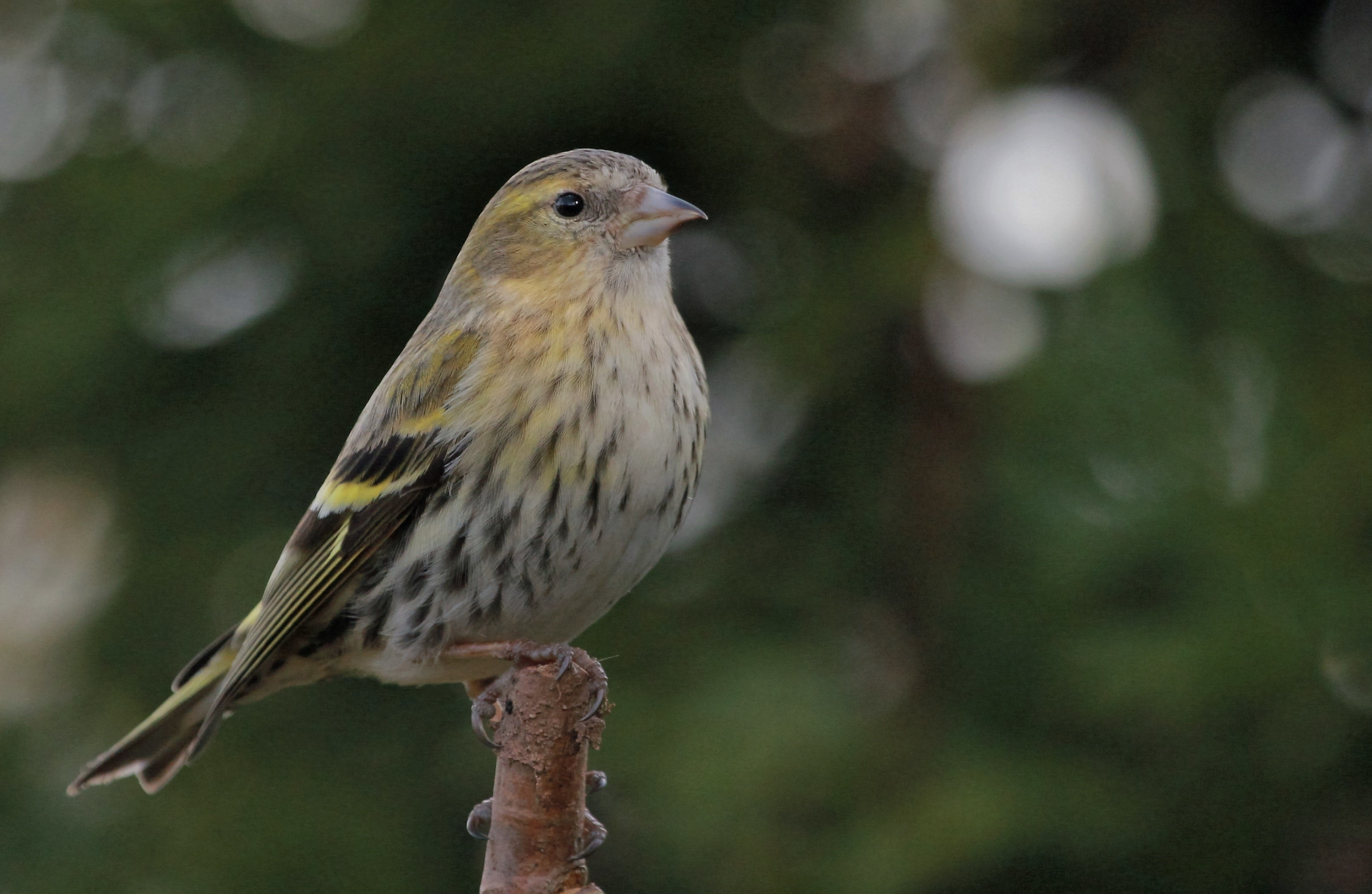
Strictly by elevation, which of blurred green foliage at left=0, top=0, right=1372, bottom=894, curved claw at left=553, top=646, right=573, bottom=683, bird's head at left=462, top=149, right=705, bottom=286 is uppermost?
bird's head at left=462, top=149, right=705, bottom=286

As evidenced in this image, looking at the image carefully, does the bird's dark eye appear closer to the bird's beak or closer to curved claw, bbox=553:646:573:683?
the bird's beak

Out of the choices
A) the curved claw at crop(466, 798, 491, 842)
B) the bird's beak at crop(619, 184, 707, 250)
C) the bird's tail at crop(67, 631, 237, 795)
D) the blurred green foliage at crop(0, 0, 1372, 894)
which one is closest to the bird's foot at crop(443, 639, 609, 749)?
the curved claw at crop(466, 798, 491, 842)

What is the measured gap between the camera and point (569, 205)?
3154 mm

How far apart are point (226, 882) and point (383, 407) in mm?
1893

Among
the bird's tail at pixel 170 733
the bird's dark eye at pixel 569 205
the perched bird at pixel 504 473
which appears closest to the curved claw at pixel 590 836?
the perched bird at pixel 504 473

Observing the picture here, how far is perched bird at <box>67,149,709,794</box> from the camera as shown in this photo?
2.79 m

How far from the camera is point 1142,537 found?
416cm

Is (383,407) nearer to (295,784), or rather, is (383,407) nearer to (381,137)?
(381,137)

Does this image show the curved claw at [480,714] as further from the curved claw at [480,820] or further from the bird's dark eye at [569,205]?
the bird's dark eye at [569,205]

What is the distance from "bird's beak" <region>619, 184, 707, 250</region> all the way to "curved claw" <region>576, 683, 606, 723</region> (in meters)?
1.12

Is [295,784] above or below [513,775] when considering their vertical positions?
below

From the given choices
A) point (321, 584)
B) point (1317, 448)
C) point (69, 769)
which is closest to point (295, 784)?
point (69, 769)

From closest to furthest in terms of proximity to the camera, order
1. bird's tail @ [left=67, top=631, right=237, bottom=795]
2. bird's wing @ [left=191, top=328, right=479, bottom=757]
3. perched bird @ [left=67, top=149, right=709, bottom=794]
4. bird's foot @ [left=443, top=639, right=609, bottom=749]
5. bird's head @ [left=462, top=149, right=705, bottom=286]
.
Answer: bird's foot @ [left=443, top=639, right=609, bottom=749]
perched bird @ [left=67, top=149, right=709, bottom=794]
bird's wing @ [left=191, top=328, right=479, bottom=757]
bird's head @ [left=462, top=149, right=705, bottom=286]
bird's tail @ [left=67, top=631, right=237, bottom=795]

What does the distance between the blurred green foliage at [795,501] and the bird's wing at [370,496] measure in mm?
1194
